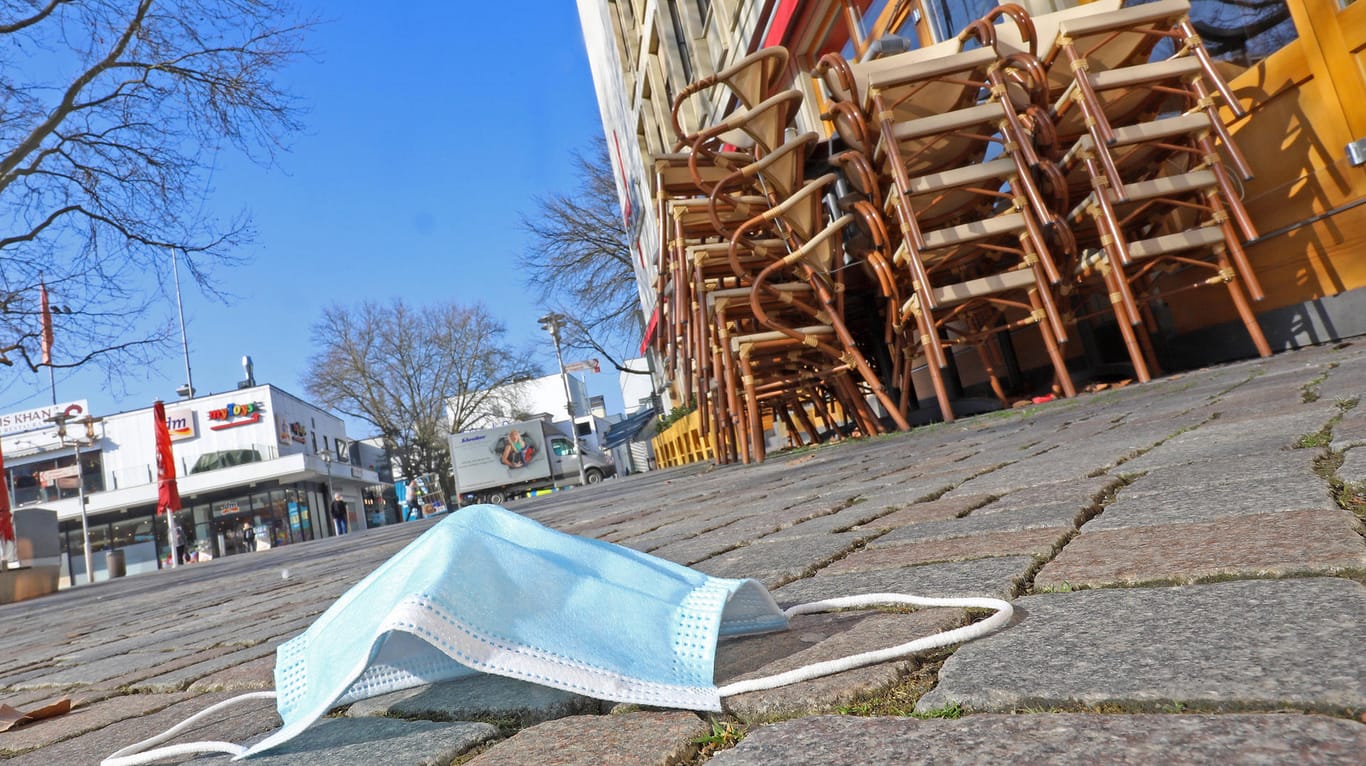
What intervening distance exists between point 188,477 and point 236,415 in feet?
12.3

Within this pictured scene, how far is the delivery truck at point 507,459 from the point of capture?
103 ft

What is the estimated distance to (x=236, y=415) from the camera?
42.0 metres

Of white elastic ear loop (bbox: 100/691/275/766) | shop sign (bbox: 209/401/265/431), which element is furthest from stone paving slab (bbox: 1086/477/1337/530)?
shop sign (bbox: 209/401/265/431)

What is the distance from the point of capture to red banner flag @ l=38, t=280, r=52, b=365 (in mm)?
12375

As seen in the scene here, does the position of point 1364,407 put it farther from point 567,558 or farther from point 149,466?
point 149,466

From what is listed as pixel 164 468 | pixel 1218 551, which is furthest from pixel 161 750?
pixel 164 468

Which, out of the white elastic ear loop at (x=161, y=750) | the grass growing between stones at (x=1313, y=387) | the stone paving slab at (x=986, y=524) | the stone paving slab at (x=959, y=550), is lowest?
the stone paving slab at (x=959, y=550)

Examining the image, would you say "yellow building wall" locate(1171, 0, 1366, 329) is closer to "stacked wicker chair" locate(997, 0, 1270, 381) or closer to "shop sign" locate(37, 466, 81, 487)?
"stacked wicker chair" locate(997, 0, 1270, 381)

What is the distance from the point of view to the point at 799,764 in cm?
84

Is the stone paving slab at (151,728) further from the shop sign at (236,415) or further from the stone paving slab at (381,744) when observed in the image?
the shop sign at (236,415)

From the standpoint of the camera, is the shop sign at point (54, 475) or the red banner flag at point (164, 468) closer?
the red banner flag at point (164, 468)

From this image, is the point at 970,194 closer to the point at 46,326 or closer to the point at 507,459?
the point at 46,326

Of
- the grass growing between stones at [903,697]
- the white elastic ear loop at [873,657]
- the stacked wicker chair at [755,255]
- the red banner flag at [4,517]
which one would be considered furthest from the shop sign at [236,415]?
the grass growing between stones at [903,697]

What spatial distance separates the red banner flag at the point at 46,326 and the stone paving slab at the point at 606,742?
14.3 m
